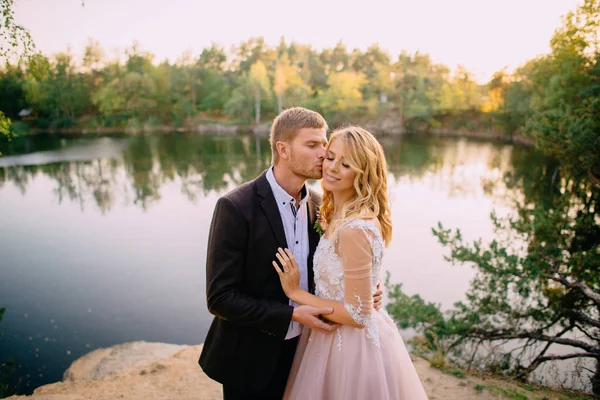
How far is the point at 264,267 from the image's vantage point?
2363 mm

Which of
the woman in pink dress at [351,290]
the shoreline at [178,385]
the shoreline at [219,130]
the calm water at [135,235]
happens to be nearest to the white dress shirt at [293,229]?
the woman in pink dress at [351,290]

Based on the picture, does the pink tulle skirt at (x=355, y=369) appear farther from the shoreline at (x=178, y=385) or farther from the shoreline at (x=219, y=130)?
the shoreline at (x=219, y=130)

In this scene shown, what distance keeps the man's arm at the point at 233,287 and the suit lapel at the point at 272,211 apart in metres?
0.17

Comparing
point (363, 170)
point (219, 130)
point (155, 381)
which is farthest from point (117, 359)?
point (219, 130)

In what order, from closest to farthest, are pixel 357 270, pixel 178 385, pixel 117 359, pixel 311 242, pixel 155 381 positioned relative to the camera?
pixel 357 270, pixel 311 242, pixel 178 385, pixel 155 381, pixel 117 359

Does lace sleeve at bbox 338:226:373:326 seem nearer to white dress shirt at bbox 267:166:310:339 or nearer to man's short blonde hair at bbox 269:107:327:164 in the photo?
white dress shirt at bbox 267:166:310:339

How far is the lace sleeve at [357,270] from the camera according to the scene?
218 centimetres

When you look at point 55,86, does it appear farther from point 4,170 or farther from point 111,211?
point 111,211

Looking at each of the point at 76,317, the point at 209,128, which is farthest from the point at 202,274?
the point at 209,128

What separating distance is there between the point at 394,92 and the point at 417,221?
125 ft

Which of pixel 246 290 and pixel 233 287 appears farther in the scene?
pixel 246 290

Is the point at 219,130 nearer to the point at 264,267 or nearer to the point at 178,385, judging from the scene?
the point at 178,385

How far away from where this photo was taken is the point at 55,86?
4912cm

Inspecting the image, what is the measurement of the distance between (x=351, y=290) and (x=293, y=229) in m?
0.54
